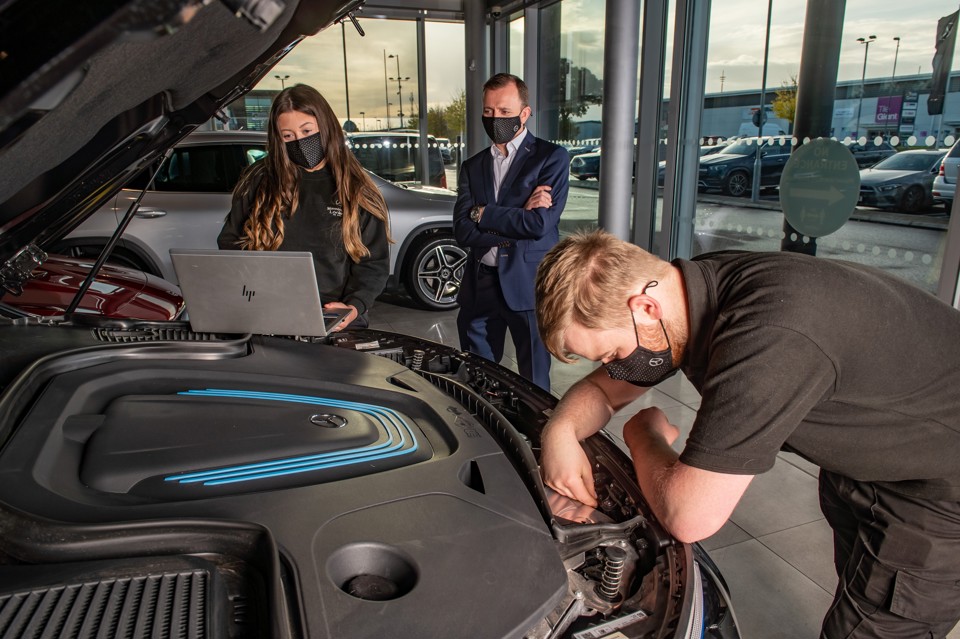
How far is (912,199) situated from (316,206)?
3.37 meters

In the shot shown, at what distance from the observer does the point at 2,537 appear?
3.00 feet

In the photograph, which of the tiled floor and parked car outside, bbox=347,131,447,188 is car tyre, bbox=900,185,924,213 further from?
parked car outside, bbox=347,131,447,188

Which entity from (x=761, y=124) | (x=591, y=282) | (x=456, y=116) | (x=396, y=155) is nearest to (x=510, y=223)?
(x=591, y=282)

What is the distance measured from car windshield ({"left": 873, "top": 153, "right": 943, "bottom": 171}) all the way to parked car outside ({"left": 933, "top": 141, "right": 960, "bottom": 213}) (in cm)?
7

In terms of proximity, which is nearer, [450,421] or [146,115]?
[146,115]

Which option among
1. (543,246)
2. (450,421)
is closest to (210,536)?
(450,421)

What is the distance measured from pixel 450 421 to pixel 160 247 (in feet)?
14.7

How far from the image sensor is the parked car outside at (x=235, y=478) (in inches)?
31.2

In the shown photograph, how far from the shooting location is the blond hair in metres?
1.25

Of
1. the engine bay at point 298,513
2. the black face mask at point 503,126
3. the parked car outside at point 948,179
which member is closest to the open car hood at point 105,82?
the engine bay at point 298,513

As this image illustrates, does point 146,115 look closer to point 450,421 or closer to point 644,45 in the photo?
point 450,421

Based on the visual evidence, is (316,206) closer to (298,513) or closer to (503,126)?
(503,126)

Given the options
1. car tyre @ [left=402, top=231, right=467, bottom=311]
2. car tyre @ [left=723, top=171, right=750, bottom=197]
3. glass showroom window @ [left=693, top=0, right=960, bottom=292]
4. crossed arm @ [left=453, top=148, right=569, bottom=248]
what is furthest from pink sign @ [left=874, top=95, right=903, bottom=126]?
car tyre @ [left=402, top=231, right=467, bottom=311]

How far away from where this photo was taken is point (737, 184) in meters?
5.18
